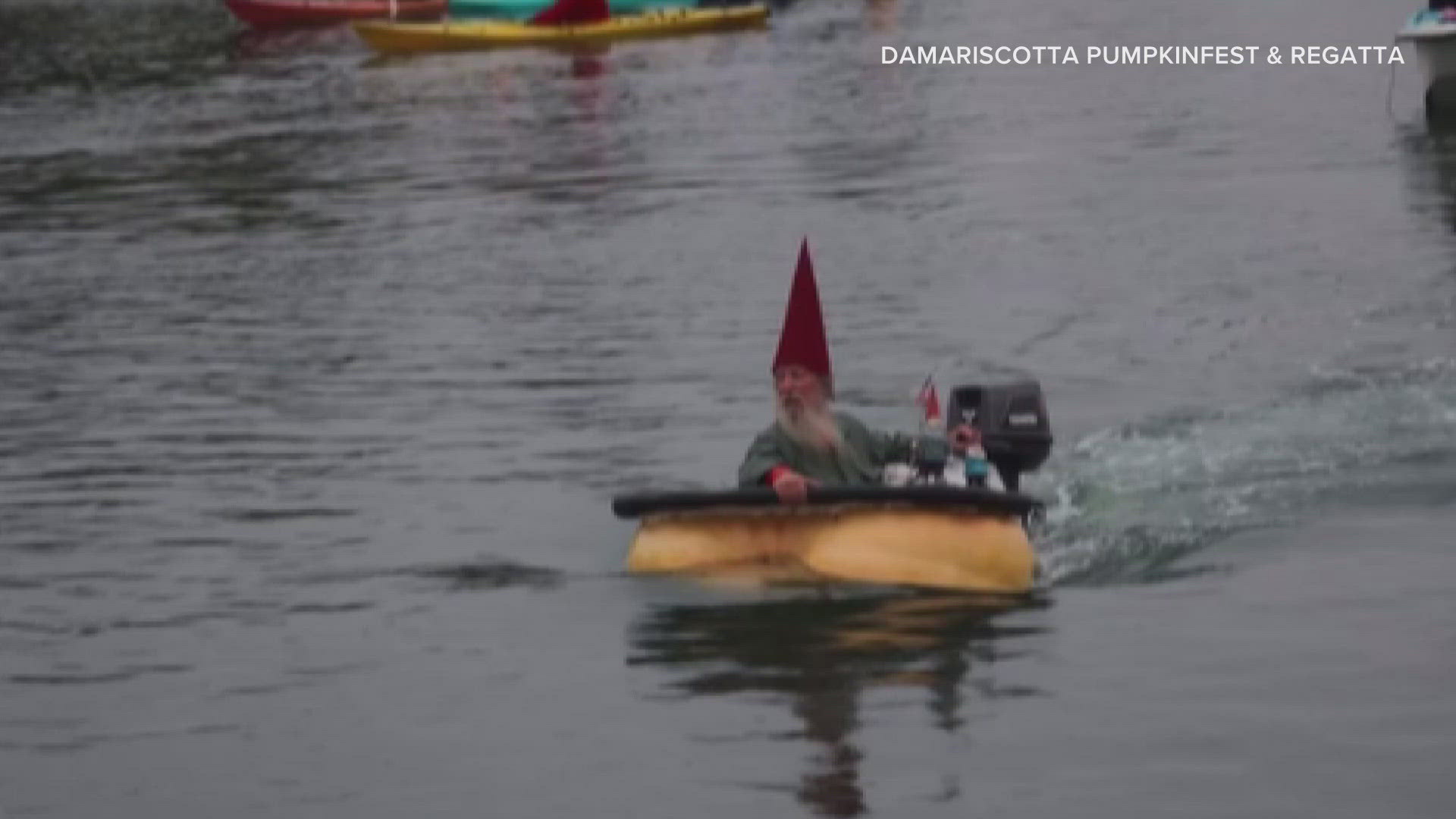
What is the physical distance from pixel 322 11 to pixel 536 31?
1158 centimetres

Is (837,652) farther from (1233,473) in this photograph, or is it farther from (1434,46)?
(1434,46)

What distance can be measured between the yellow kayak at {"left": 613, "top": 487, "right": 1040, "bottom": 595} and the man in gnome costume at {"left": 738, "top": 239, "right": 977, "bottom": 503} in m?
0.18

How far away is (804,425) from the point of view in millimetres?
16422

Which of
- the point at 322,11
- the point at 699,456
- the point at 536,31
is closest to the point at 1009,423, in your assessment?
the point at 699,456

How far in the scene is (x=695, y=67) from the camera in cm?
5406

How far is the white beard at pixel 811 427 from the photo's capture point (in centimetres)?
1636

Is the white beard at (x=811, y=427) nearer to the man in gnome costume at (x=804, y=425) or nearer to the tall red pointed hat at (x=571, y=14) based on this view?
the man in gnome costume at (x=804, y=425)

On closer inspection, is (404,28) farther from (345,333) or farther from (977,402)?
(977,402)

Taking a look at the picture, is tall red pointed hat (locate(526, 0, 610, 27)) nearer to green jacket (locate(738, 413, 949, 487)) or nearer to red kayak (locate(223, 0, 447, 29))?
red kayak (locate(223, 0, 447, 29))

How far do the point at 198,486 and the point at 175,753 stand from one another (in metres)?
6.26

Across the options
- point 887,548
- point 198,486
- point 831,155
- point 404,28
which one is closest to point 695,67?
point 404,28

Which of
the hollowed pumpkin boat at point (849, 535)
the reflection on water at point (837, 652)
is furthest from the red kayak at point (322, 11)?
the reflection on water at point (837, 652)

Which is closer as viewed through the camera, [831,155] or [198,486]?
[198,486]

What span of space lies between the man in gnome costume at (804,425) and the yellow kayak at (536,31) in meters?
43.3
